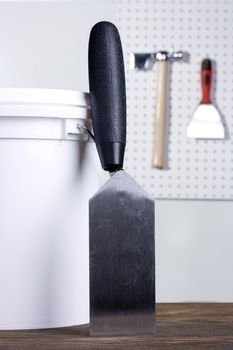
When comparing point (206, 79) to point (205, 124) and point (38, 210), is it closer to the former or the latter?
point (205, 124)

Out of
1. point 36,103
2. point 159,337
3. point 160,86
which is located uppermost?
point 160,86

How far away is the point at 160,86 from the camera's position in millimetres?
2061

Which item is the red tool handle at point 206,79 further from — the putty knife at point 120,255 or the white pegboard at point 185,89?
the putty knife at point 120,255

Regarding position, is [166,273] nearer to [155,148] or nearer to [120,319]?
[155,148]

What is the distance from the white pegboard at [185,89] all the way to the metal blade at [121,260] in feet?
4.82

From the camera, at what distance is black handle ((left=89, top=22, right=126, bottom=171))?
2.04 feet

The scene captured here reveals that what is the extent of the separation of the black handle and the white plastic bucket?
0.09 ft

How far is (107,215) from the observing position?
0.60m

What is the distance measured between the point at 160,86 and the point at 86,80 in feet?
0.66

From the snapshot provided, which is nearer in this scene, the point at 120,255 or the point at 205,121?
the point at 120,255

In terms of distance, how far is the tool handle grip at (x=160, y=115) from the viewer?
2.06m

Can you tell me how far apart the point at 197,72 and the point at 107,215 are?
1.54 meters

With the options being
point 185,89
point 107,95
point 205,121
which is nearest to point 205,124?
point 205,121

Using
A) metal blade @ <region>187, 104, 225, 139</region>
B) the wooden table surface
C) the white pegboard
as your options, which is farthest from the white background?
the wooden table surface
